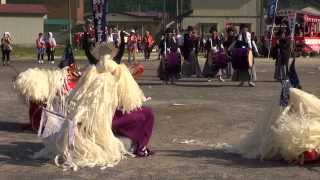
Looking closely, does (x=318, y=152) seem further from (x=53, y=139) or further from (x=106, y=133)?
(x=53, y=139)

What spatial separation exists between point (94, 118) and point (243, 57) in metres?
11.7

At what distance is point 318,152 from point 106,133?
2551mm

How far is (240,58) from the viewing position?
2016cm

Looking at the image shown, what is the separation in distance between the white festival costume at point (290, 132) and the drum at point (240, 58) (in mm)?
10709

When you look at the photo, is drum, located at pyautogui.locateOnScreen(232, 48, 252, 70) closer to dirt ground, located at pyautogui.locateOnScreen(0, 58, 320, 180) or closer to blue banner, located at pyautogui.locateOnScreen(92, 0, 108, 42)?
dirt ground, located at pyautogui.locateOnScreen(0, 58, 320, 180)

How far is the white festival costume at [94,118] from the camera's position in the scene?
877cm

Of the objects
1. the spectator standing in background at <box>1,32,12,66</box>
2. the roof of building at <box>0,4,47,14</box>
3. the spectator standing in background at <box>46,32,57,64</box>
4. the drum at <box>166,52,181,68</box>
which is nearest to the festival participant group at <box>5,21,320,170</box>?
the drum at <box>166,52,181,68</box>

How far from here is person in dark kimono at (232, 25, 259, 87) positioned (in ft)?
65.8

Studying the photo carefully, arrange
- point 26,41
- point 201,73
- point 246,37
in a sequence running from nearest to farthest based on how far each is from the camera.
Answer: point 246,37 → point 201,73 → point 26,41

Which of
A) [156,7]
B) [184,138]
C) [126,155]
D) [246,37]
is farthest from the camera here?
[156,7]

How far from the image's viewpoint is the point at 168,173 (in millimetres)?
8352

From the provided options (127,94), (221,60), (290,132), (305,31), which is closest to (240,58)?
(221,60)

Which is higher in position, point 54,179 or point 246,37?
point 246,37

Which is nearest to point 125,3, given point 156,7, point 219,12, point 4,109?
point 156,7
